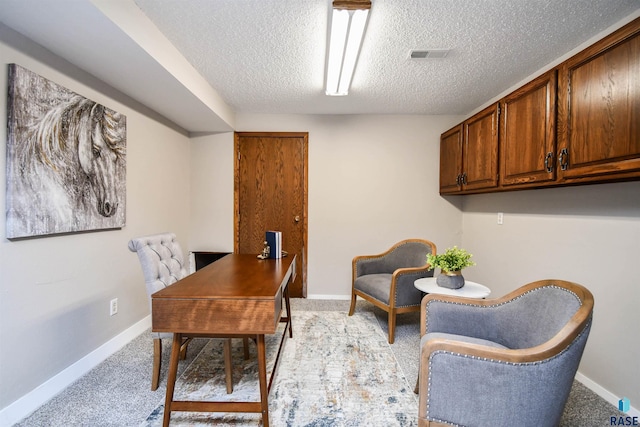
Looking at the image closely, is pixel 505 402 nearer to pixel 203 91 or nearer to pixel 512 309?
pixel 512 309

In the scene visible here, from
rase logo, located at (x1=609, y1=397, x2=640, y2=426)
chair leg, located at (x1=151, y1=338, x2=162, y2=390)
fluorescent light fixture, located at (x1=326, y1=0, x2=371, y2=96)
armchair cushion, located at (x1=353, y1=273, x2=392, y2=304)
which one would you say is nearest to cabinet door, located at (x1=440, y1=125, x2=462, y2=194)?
armchair cushion, located at (x1=353, y1=273, x2=392, y2=304)

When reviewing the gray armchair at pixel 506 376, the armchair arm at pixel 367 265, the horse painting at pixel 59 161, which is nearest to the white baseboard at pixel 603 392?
the gray armchair at pixel 506 376

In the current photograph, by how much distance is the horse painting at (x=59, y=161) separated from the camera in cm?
146

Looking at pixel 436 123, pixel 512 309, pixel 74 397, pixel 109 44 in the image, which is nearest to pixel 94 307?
pixel 74 397

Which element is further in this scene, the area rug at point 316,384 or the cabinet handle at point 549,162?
the cabinet handle at point 549,162

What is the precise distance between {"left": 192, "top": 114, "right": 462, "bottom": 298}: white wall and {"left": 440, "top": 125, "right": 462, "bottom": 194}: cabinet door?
13 cm

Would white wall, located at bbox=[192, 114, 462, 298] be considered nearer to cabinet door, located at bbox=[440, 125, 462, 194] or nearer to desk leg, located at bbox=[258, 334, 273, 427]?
cabinet door, located at bbox=[440, 125, 462, 194]

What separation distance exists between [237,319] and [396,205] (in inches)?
106

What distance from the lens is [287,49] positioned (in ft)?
6.57

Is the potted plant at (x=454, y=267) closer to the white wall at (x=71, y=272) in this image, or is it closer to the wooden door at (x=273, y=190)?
the wooden door at (x=273, y=190)

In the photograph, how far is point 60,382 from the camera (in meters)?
1.71

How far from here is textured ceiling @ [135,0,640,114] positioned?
5.18 ft

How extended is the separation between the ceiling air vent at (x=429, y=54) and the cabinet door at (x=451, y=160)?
1058 mm

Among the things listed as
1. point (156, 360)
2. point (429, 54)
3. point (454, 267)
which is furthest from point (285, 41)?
point (156, 360)
